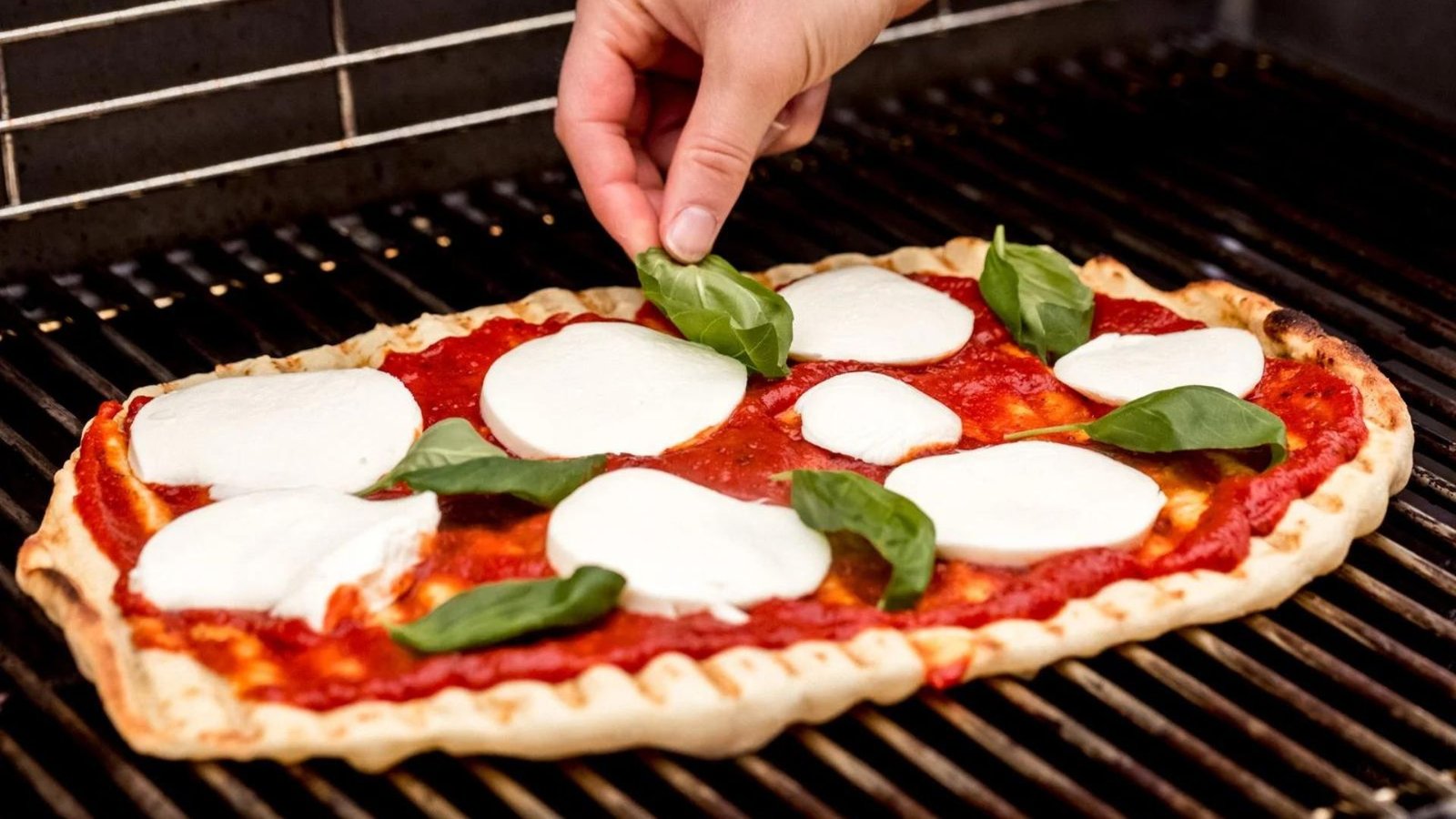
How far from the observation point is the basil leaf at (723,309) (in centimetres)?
344

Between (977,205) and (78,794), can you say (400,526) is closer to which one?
(78,794)

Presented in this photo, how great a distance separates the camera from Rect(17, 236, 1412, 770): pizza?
2.69 metres

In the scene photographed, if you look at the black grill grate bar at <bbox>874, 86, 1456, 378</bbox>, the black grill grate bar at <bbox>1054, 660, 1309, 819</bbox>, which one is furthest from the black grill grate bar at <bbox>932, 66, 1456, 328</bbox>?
the black grill grate bar at <bbox>1054, 660, 1309, 819</bbox>

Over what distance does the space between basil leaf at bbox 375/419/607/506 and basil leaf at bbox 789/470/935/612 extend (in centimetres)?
43

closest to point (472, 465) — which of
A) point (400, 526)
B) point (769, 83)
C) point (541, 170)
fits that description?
point (400, 526)

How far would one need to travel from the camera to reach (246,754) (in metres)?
2.55

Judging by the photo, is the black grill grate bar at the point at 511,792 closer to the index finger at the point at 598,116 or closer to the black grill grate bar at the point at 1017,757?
the black grill grate bar at the point at 1017,757

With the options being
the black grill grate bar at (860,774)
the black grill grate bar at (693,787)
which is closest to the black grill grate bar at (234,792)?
the black grill grate bar at (693,787)

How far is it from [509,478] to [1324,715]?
1418mm

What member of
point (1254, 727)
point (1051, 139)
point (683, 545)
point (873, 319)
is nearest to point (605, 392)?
point (683, 545)

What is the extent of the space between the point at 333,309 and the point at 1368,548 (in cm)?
238

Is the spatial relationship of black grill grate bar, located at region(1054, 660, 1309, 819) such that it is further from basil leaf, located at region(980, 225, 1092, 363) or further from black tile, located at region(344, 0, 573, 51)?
black tile, located at region(344, 0, 573, 51)

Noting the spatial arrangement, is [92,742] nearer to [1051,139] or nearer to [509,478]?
[509,478]

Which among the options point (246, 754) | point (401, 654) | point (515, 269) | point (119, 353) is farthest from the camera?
point (515, 269)
